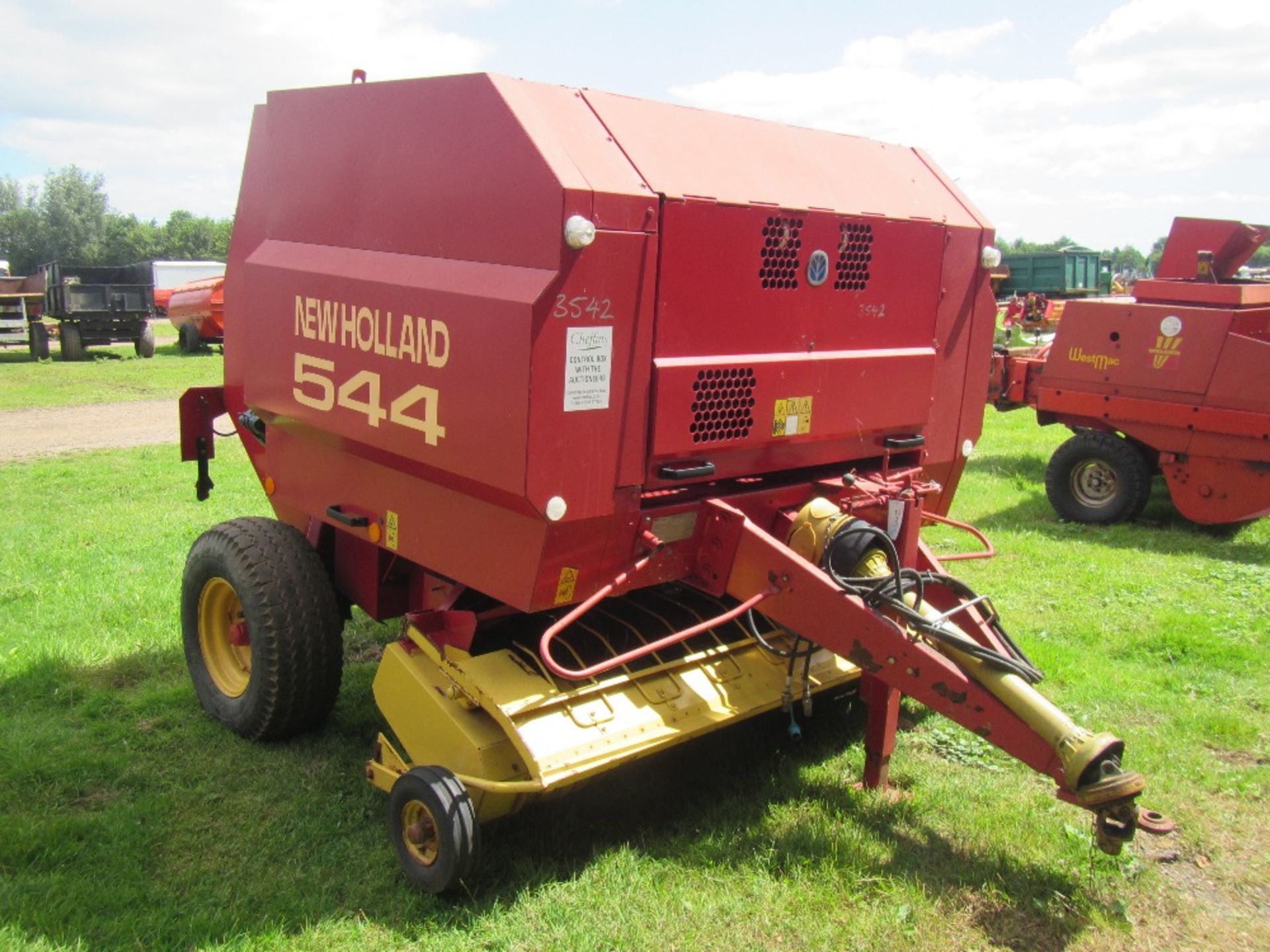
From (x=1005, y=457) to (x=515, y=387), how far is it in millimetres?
9297

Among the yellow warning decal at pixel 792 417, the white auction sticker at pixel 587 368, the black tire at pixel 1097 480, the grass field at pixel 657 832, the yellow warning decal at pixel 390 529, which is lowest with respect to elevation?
the grass field at pixel 657 832

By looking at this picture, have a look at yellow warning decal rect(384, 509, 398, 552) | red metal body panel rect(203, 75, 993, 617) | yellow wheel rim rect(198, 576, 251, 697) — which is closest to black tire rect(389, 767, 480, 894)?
red metal body panel rect(203, 75, 993, 617)

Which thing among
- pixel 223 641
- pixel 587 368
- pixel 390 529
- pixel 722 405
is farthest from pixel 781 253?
A: pixel 223 641

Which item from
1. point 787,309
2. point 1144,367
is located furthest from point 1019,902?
point 1144,367

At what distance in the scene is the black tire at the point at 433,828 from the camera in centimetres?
319

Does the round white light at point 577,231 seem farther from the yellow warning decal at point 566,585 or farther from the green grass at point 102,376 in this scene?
the green grass at point 102,376

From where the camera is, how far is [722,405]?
11.5ft

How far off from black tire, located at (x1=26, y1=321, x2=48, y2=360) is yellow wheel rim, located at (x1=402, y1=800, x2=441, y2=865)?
65.6 feet

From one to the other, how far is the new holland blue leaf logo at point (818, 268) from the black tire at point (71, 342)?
20.3 meters

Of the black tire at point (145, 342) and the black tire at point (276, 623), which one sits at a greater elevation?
the black tire at point (276, 623)

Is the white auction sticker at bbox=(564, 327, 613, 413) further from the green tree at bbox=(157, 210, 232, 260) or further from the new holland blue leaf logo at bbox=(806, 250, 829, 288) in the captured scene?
the green tree at bbox=(157, 210, 232, 260)

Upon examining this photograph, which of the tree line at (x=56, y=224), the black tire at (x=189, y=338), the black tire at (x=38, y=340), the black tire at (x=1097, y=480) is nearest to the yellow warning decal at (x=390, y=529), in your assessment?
the black tire at (x=1097, y=480)

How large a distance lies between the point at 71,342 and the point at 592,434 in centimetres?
2057

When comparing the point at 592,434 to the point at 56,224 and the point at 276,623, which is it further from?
the point at 56,224
